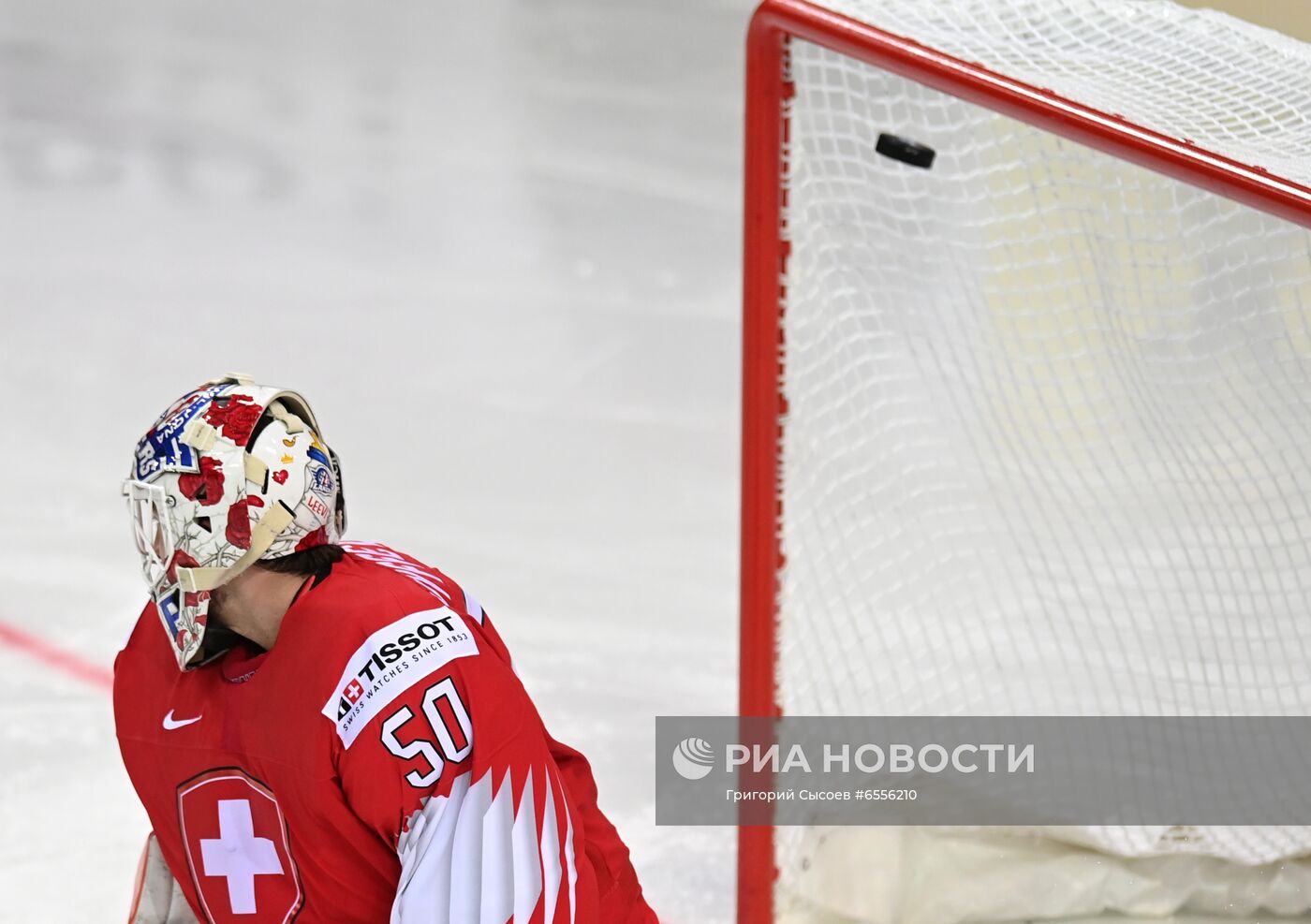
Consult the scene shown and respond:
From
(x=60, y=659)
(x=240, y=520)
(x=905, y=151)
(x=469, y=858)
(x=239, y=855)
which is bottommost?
(x=60, y=659)

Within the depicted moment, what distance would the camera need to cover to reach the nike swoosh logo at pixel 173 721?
133 centimetres

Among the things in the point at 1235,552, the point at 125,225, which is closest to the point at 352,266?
the point at 125,225

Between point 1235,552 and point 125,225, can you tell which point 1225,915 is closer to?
point 1235,552

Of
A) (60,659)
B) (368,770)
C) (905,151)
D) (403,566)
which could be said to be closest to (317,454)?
(403,566)

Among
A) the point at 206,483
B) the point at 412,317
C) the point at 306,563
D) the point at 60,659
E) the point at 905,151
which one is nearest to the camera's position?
the point at 206,483

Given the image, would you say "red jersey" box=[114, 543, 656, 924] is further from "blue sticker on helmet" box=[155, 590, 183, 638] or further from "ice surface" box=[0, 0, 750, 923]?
"ice surface" box=[0, 0, 750, 923]

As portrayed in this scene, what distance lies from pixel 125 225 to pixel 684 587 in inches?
89.2

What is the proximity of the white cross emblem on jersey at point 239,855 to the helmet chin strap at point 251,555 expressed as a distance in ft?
0.72

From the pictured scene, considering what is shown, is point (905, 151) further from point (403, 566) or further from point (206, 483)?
point (206, 483)

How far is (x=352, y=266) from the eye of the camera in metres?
4.17

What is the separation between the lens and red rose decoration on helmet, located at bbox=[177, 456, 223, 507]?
3.88ft

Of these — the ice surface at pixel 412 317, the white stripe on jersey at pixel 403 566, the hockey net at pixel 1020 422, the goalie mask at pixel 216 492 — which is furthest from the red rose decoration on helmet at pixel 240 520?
the ice surface at pixel 412 317

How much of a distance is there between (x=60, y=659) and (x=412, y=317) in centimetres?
145

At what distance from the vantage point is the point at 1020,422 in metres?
2.02
